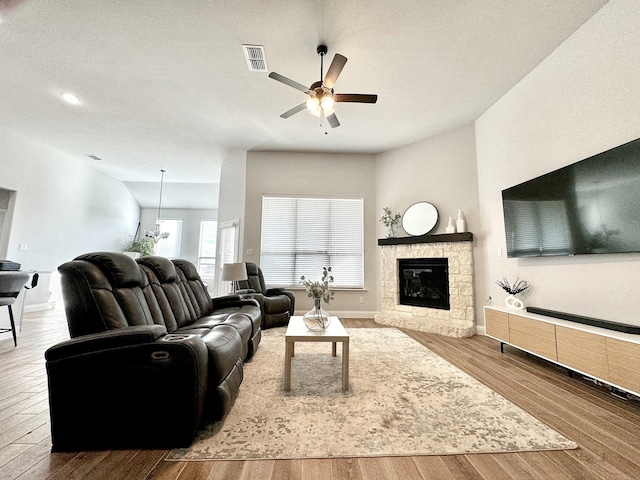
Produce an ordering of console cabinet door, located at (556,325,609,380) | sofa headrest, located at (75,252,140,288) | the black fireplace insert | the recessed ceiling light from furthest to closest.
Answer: the black fireplace insert → the recessed ceiling light → console cabinet door, located at (556,325,609,380) → sofa headrest, located at (75,252,140,288)

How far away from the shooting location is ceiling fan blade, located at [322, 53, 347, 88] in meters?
2.44

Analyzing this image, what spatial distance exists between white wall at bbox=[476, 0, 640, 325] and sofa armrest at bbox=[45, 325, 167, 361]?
11.8 ft

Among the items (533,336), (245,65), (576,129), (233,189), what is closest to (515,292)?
(533,336)

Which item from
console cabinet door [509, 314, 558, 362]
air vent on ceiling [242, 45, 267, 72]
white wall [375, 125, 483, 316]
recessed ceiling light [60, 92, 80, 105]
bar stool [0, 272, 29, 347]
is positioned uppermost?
recessed ceiling light [60, 92, 80, 105]

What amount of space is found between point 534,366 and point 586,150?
7.18 feet

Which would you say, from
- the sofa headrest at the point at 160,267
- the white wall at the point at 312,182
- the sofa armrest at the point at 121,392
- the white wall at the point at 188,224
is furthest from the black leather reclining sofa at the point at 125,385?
the white wall at the point at 188,224

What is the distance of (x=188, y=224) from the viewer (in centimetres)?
908

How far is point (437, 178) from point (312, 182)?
7.73 feet

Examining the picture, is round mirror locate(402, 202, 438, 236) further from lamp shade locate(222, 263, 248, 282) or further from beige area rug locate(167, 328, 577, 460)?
lamp shade locate(222, 263, 248, 282)

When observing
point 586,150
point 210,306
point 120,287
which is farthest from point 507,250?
point 120,287

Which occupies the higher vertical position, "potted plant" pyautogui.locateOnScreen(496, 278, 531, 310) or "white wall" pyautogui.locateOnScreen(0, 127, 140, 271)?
"white wall" pyautogui.locateOnScreen(0, 127, 140, 271)

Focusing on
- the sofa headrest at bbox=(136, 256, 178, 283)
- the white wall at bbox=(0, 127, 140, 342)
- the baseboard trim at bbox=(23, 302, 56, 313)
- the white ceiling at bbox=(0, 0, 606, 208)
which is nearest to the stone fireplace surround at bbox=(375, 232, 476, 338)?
the white ceiling at bbox=(0, 0, 606, 208)

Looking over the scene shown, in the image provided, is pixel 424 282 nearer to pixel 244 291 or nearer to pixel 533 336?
pixel 533 336

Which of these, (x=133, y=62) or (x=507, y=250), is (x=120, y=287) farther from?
(x=507, y=250)
